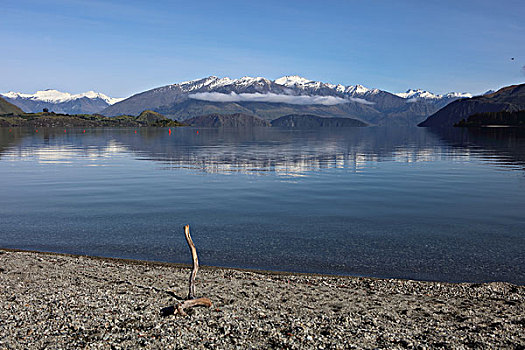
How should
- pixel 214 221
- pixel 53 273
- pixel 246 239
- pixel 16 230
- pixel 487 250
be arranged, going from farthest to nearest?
pixel 214 221 < pixel 16 230 < pixel 246 239 < pixel 487 250 < pixel 53 273

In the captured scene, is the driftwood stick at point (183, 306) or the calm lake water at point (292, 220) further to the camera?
the calm lake water at point (292, 220)

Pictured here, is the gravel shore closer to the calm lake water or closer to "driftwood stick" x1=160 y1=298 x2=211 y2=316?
"driftwood stick" x1=160 y1=298 x2=211 y2=316

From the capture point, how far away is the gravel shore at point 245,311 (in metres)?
13.7

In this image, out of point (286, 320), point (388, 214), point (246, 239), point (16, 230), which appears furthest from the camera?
point (388, 214)

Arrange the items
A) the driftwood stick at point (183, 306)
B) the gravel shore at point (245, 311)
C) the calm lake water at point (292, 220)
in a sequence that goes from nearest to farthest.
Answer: the gravel shore at point (245, 311)
the driftwood stick at point (183, 306)
the calm lake water at point (292, 220)

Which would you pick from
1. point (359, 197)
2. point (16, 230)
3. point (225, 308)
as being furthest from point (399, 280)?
point (16, 230)

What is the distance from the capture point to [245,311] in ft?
53.6

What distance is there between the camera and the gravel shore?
45.0 feet

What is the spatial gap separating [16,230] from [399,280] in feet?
91.8

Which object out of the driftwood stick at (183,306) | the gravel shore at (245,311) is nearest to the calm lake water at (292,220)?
the gravel shore at (245,311)

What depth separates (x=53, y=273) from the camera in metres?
21.0

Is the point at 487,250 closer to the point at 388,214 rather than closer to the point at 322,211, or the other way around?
the point at 388,214

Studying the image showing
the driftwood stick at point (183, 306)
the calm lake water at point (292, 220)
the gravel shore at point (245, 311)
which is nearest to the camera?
the gravel shore at point (245, 311)

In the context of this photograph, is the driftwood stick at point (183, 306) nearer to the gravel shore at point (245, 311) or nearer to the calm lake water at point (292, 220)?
the gravel shore at point (245, 311)
